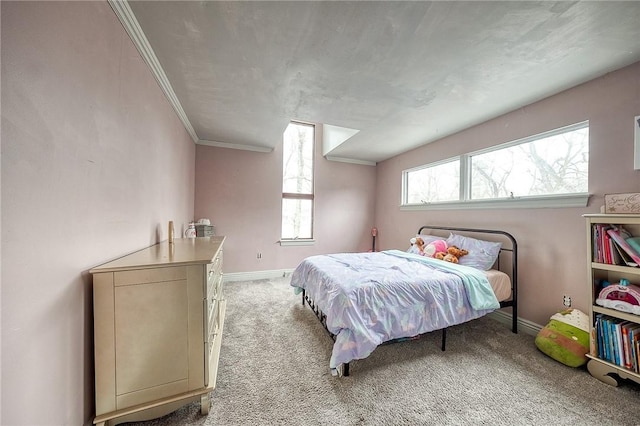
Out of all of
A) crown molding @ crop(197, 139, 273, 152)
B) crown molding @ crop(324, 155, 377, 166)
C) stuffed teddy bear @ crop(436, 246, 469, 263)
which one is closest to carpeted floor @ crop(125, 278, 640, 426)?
stuffed teddy bear @ crop(436, 246, 469, 263)

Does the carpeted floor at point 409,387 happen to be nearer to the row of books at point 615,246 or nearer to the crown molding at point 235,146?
the row of books at point 615,246

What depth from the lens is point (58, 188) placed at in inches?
36.7

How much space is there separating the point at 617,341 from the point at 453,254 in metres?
1.34

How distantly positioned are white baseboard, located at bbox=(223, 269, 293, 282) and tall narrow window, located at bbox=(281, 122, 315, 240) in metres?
0.65

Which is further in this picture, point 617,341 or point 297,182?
point 297,182

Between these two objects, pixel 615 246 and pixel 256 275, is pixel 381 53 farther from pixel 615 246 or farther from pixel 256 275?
pixel 256 275

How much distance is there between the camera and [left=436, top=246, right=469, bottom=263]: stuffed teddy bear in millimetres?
2756

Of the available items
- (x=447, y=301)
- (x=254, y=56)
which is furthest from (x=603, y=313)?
(x=254, y=56)

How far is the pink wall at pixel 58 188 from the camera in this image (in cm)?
75

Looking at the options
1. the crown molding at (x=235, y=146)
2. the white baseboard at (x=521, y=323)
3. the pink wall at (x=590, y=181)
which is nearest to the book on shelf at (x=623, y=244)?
the pink wall at (x=590, y=181)

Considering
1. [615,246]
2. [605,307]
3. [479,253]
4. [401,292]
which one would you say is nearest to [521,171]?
[479,253]

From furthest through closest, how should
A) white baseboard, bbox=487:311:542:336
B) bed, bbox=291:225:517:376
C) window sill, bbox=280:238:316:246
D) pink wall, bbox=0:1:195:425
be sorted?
window sill, bbox=280:238:316:246
white baseboard, bbox=487:311:542:336
bed, bbox=291:225:517:376
pink wall, bbox=0:1:195:425

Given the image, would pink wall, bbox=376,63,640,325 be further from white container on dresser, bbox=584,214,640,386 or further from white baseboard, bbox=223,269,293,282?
white baseboard, bbox=223,269,293,282

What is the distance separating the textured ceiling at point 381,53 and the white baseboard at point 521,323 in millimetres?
2356
